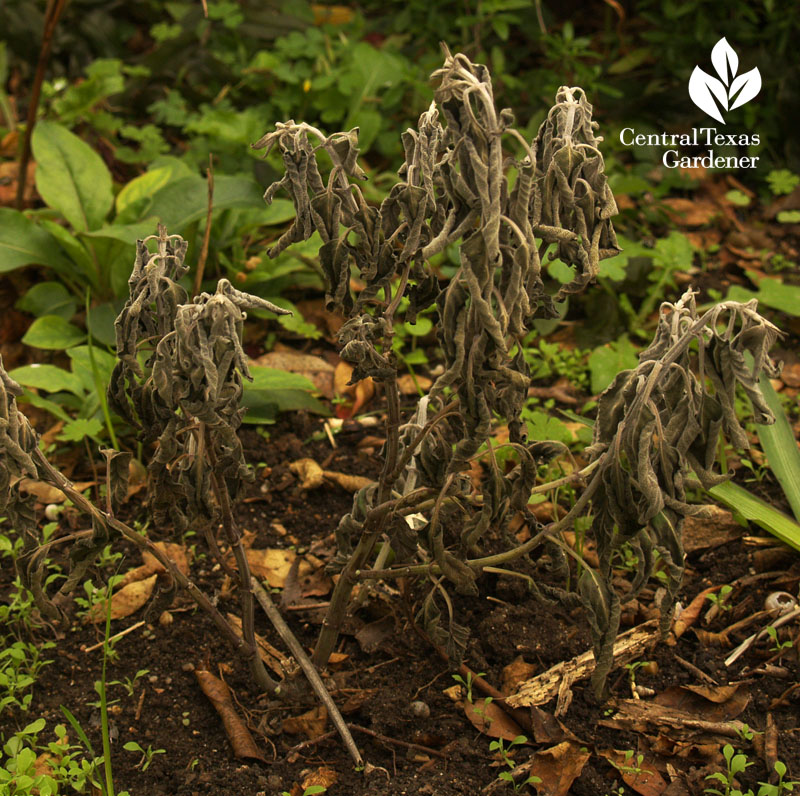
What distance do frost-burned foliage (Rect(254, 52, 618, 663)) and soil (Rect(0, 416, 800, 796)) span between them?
35cm

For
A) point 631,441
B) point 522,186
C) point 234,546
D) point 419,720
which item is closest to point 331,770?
point 419,720

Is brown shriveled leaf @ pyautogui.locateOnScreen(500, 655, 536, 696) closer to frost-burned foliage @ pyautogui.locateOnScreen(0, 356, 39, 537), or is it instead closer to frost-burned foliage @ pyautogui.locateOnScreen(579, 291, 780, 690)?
frost-burned foliage @ pyautogui.locateOnScreen(579, 291, 780, 690)

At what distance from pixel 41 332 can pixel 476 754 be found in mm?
1987

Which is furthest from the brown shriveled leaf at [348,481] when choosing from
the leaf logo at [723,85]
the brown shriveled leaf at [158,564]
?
the leaf logo at [723,85]

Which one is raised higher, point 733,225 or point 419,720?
point 733,225

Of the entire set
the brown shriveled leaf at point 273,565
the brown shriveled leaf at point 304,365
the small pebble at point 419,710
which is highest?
the brown shriveled leaf at point 304,365

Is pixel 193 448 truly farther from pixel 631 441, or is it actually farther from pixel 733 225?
pixel 733 225

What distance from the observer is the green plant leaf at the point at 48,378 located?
2779 millimetres

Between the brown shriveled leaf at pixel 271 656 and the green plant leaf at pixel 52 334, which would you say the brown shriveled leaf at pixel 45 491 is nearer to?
the green plant leaf at pixel 52 334

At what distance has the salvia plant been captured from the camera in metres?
1.42

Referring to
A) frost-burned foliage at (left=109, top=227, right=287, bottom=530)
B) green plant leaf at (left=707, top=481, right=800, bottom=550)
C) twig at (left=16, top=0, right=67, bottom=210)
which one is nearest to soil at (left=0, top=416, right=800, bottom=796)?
green plant leaf at (left=707, top=481, right=800, bottom=550)

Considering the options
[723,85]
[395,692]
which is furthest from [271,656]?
[723,85]

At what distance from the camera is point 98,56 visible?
4.91 meters

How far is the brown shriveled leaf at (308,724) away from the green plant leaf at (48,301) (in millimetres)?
1824
